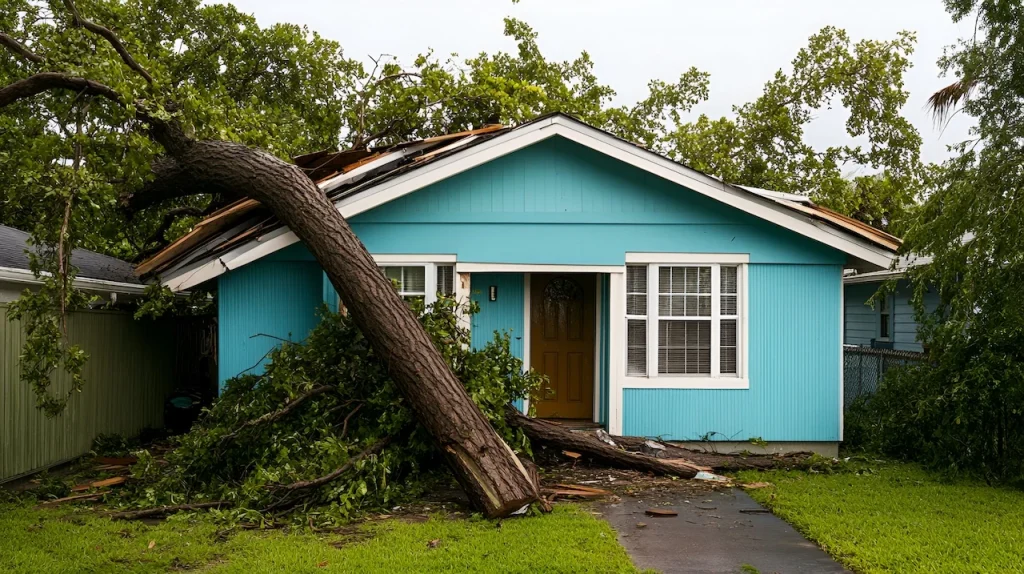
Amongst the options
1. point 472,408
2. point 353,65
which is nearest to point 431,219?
point 472,408

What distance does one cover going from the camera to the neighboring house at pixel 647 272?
1103 centimetres

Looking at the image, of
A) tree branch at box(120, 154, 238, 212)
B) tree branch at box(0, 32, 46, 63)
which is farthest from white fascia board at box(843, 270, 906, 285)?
tree branch at box(0, 32, 46, 63)

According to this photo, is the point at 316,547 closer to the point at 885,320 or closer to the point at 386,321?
the point at 386,321

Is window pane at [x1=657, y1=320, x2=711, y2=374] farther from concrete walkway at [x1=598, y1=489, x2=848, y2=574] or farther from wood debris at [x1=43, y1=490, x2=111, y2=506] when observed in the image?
wood debris at [x1=43, y1=490, x2=111, y2=506]

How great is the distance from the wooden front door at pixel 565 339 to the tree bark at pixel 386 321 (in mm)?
3702

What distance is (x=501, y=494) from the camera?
304 inches

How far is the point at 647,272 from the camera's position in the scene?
11.2 m

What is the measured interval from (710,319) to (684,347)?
1.54ft

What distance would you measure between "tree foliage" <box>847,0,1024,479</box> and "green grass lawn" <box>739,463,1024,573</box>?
1.93ft

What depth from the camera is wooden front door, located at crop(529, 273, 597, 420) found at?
12227 millimetres

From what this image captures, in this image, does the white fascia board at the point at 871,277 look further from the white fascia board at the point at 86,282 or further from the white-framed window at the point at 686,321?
the white fascia board at the point at 86,282

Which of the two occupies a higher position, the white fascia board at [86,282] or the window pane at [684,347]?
the white fascia board at [86,282]

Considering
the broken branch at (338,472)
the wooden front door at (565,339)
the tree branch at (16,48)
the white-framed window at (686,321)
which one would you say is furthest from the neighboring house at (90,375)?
the white-framed window at (686,321)

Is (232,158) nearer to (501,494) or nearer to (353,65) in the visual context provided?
(501,494)
